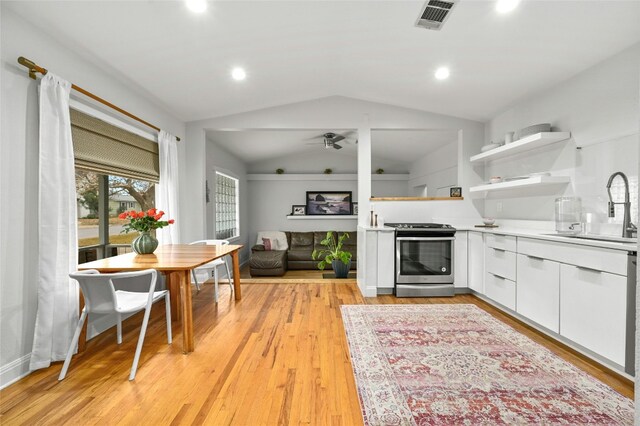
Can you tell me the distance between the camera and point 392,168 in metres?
7.50

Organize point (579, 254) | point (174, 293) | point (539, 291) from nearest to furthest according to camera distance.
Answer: point (579, 254), point (539, 291), point (174, 293)

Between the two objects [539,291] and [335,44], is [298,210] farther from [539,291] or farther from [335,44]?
[539,291]

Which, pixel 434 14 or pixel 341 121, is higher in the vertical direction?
pixel 434 14

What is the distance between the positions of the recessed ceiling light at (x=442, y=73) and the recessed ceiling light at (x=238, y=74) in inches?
81.8

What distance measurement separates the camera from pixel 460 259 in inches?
149

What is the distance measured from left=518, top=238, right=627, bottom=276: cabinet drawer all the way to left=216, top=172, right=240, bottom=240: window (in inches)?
184

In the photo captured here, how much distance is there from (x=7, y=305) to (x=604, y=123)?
460 cm

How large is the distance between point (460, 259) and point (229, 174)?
4312mm

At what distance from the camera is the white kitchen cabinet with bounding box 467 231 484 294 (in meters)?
3.54

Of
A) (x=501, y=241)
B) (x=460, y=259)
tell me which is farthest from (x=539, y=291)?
(x=460, y=259)

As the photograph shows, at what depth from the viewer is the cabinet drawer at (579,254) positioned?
1.92 meters

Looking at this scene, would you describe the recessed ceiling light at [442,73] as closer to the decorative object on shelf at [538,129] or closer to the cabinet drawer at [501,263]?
the decorative object on shelf at [538,129]

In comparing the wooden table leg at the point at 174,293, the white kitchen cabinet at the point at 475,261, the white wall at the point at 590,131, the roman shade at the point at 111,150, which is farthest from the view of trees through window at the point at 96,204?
the white wall at the point at 590,131

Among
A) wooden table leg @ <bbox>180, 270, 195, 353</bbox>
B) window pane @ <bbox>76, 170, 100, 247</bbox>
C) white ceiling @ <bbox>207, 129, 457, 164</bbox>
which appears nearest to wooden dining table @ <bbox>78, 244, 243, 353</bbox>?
wooden table leg @ <bbox>180, 270, 195, 353</bbox>
